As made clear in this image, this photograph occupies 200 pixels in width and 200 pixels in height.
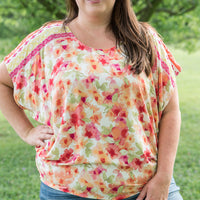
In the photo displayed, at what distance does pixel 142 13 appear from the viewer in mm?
6355

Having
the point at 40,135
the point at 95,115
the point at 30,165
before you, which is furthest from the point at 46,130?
the point at 30,165

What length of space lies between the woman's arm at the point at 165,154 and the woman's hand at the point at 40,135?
0.55 meters

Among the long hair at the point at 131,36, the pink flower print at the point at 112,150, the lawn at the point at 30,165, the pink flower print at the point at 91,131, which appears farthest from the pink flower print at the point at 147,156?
the lawn at the point at 30,165

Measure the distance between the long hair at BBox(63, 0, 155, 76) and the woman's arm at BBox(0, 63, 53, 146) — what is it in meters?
0.44

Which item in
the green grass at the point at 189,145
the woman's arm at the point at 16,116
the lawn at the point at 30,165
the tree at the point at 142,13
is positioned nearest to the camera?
the woman's arm at the point at 16,116

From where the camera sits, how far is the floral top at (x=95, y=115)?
1.75 m

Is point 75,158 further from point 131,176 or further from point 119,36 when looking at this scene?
point 119,36

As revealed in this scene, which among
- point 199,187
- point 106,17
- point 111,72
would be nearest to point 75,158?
point 111,72

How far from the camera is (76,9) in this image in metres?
2.08

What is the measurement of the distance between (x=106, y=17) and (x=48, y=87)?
48 centimetres

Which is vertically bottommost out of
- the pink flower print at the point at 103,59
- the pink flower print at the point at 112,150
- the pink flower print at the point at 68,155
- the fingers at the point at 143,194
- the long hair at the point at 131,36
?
the fingers at the point at 143,194

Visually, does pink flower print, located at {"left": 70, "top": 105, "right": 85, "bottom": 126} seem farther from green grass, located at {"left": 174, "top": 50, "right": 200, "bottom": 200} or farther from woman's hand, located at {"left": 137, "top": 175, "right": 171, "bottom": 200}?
green grass, located at {"left": 174, "top": 50, "right": 200, "bottom": 200}

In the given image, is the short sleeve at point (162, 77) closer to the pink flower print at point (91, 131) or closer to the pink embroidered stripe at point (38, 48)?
the pink flower print at point (91, 131)

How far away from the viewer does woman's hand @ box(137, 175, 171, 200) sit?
72.2 inches
